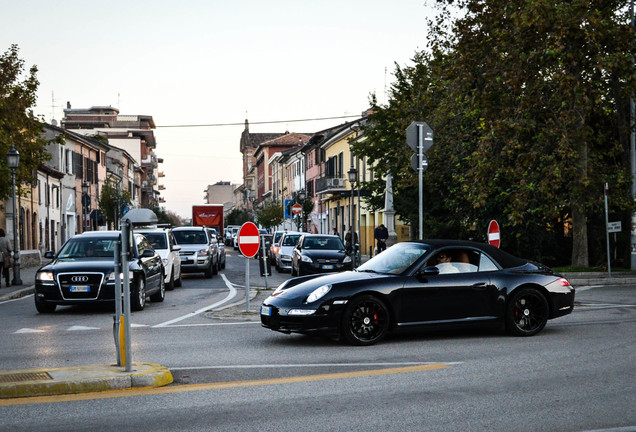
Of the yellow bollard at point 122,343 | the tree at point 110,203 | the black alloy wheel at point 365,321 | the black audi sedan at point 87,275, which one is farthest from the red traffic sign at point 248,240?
the tree at point 110,203

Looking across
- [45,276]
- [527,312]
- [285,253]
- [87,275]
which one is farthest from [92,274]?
[285,253]

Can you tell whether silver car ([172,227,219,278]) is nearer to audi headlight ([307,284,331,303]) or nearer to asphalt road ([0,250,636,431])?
asphalt road ([0,250,636,431])

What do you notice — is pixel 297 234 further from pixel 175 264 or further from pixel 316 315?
pixel 316 315

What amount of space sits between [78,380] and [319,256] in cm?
2199

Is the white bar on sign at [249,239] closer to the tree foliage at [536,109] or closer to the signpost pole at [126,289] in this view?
the signpost pole at [126,289]

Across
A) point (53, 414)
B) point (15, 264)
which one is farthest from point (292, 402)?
point (15, 264)

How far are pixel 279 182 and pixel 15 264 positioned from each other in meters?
93.6

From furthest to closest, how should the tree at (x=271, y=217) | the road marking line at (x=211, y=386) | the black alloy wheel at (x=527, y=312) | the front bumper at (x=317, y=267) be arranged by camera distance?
the tree at (x=271, y=217)
the front bumper at (x=317, y=267)
the black alloy wheel at (x=527, y=312)
the road marking line at (x=211, y=386)

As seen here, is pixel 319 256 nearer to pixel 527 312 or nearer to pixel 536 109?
pixel 536 109

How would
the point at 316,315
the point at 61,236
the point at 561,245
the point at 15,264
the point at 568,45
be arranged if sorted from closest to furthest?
the point at 316,315 < the point at 568,45 < the point at 15,264 < the point at 561,245 < the point at 61,236

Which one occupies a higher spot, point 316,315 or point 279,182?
point 279,182

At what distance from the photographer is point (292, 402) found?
7457 millimetres

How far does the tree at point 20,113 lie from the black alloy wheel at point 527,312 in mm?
22387

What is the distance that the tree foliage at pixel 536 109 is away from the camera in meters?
23.8
